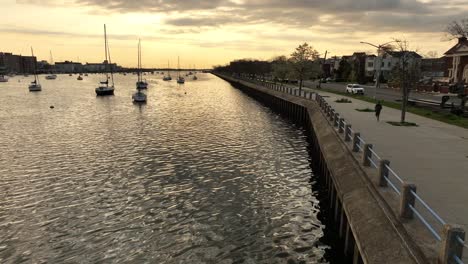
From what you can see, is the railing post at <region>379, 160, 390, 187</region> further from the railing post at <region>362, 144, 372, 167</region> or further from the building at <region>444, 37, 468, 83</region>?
the building at <region>444, 37, 468, 83</region>

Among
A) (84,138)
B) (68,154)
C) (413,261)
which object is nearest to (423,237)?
(413,261)

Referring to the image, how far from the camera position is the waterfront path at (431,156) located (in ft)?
40.2

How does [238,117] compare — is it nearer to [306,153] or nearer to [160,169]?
[306,153]

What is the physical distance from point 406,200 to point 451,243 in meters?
2.67

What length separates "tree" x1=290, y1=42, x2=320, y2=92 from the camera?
78125 mm

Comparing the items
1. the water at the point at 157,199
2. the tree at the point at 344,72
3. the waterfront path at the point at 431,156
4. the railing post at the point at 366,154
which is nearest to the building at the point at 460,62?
the tree at the point at 344,72

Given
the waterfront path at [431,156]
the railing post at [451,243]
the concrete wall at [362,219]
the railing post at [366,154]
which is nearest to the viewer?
the railing post at [451,243]

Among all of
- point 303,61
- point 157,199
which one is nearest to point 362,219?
point 157,199

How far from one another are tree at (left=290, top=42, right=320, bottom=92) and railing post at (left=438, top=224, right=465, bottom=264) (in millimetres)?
70382

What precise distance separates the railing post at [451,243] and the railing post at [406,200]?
2397mm

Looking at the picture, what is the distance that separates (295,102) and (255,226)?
38.5 m

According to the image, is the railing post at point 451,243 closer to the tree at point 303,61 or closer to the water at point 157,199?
the water at point 157,199

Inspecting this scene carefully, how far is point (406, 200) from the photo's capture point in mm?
9852

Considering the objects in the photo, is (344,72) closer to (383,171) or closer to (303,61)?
(303,61)
